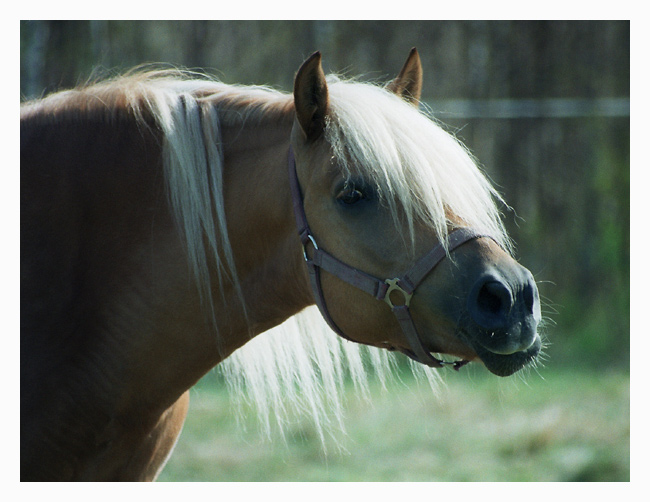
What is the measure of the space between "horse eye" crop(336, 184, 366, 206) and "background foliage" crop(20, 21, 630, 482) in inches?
177

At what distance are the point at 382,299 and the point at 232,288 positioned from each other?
533 mm

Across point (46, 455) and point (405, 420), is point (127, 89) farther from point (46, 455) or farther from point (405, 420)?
point (405, 420)

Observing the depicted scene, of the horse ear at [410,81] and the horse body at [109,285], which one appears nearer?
the horse body at [109,285]

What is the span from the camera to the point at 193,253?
1885 millimetres

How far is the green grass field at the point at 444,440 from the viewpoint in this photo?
4180 mm

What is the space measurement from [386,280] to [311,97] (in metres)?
0.62

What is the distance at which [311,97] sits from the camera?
71.7 inches

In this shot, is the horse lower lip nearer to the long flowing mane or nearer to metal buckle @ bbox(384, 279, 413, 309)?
metal buckle @ bbox(384, 279, 413, 309)

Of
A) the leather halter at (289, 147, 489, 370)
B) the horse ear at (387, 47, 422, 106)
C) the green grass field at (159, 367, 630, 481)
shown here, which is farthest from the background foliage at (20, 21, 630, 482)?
the leather halter at (289, 147, 489, 370)

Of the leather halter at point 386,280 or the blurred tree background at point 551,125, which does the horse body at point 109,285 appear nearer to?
the leather halter at point 386,280

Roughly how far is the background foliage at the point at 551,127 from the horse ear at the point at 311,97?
4342 mm

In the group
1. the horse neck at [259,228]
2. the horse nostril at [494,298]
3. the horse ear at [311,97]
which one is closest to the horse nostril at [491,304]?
the horse nostril at [494,298]

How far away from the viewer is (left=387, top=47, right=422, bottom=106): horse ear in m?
2.13

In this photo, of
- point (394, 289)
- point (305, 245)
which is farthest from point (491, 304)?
point (305, 245)
